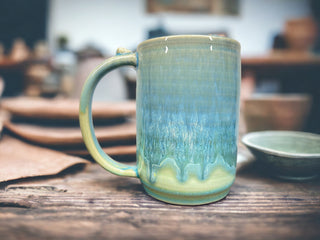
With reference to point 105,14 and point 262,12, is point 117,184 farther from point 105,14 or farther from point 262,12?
point 262,12

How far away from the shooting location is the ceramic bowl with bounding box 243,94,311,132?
521 mm

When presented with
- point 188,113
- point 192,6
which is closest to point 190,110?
point 188,113

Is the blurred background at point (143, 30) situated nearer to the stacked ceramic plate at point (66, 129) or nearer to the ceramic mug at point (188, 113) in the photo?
the stacked ceramic plate at point (66, 129)

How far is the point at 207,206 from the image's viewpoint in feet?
0.79

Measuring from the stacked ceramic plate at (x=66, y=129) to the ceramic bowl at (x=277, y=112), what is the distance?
31 centimetres

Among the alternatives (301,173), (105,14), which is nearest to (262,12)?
(105,14)

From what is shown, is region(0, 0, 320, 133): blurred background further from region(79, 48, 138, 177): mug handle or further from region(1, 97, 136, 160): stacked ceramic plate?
region(79, 48, 138, 177): mug handle

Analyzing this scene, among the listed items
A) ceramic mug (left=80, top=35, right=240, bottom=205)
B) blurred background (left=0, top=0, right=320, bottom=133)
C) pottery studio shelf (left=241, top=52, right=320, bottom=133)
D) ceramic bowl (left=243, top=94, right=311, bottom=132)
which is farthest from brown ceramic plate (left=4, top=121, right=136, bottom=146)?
pottery studio shelf (left=241, top=52, right=320, bottom=133)

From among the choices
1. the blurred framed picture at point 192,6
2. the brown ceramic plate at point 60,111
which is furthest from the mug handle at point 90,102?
the blurred framed picture at point 192,6

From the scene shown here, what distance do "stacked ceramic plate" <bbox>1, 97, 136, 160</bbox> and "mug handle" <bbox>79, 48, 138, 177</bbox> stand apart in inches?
3.7

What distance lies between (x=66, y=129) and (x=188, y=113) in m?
0.26

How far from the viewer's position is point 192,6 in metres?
2.70

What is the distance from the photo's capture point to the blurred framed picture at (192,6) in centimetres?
268

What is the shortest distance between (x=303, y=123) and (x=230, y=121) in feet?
1.37
